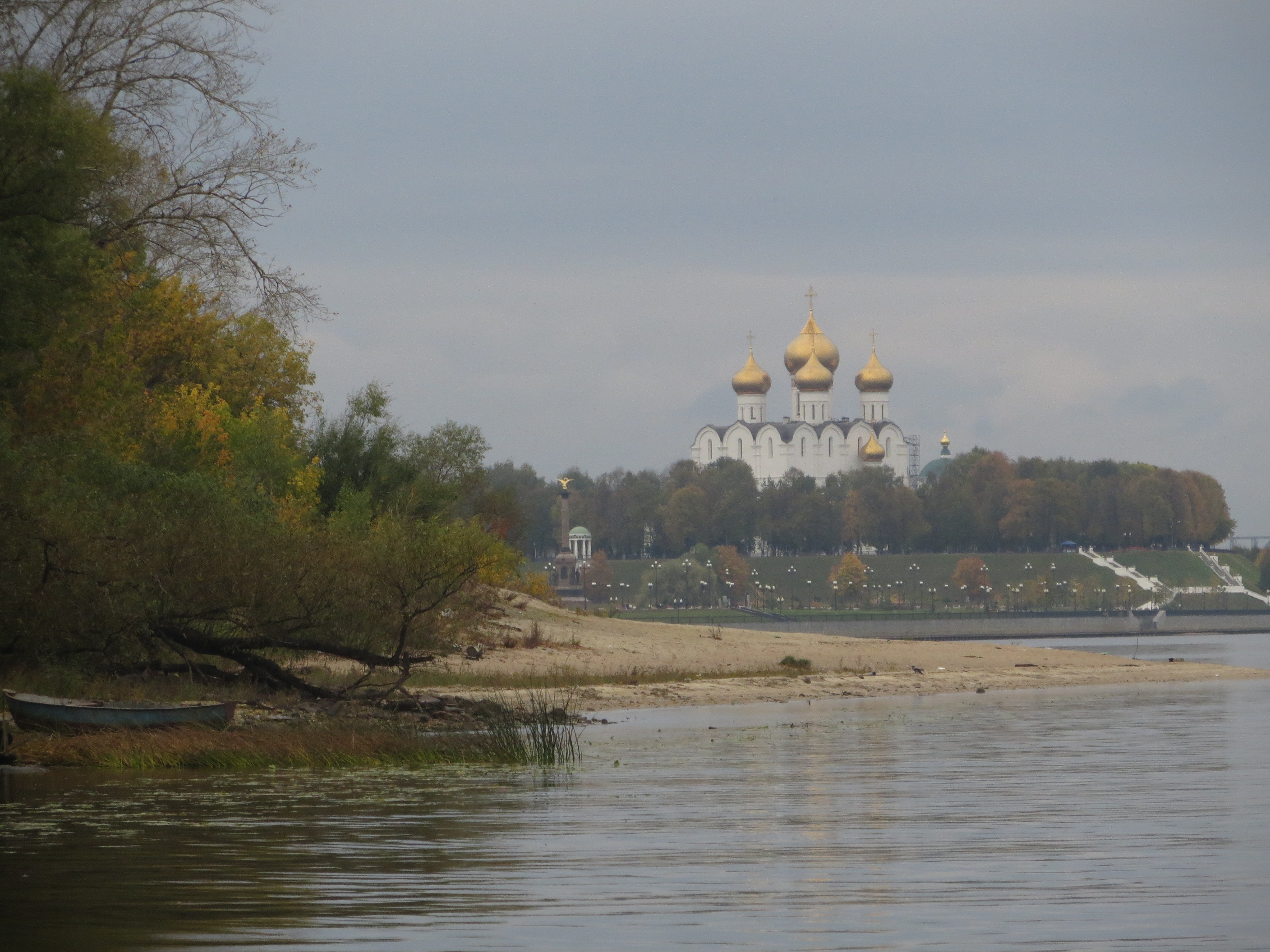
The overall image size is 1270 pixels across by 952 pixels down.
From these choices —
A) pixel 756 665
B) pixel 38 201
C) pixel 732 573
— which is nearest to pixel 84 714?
pixel 38 201

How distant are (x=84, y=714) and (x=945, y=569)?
15284 cm

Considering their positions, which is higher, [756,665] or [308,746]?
[756,665]

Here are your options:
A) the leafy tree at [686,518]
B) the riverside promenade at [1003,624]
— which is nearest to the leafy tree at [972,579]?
the riverside promenade at [1003,624]

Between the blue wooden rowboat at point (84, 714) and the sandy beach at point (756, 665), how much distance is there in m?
9.81

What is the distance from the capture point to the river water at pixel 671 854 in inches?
438

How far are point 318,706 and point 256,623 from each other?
1510mm

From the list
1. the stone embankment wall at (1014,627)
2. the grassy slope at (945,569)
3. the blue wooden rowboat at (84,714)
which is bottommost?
the blue wooden rowboat at (84,714)

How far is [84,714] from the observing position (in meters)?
21.9

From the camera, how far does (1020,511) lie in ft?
578

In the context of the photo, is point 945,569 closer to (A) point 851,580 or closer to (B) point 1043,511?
(B) point 1043,511

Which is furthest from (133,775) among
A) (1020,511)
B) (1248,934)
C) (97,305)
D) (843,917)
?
(1020,511)

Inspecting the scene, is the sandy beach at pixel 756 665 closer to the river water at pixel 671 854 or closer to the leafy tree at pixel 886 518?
the river water at pixel 671 854

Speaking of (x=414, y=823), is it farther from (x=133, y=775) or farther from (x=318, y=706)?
(x=318, y=706)

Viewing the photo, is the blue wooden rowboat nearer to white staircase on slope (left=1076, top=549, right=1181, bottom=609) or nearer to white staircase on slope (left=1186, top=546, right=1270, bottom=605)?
white staircase on slope (left=1076, top=549, right=1181, bottom=609)
